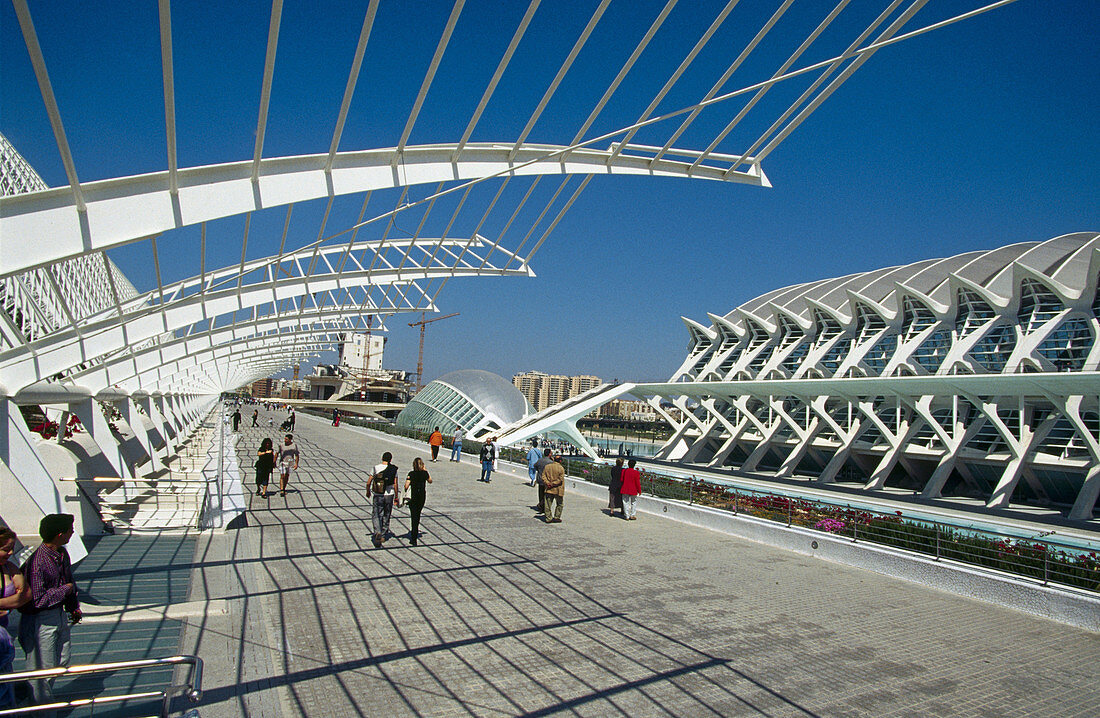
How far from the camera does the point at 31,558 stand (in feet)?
12.3

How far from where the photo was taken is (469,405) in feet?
116

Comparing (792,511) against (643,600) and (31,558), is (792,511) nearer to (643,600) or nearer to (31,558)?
(643,600)

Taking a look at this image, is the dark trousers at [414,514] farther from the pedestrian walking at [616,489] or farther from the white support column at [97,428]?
the white support column at [97,428]

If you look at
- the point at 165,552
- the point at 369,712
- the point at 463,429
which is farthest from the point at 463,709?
the point at 463,429

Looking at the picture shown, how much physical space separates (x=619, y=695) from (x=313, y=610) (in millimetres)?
3039

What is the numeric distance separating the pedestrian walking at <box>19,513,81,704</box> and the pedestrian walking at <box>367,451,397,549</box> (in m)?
4.89

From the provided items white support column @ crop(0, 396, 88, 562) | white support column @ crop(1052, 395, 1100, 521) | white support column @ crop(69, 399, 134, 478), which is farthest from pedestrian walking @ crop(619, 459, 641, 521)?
white support column @ crop(1052, 395, 1100, 521)

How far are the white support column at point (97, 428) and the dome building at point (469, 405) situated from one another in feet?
74.8

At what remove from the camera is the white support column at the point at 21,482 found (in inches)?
259

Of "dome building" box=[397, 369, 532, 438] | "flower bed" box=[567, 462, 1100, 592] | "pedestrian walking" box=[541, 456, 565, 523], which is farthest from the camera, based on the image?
"dome building" box=[397, 369, 532, 438]

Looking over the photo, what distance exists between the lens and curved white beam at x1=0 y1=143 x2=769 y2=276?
Result: 4637mm

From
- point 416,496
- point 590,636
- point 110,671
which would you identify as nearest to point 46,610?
point 110,671

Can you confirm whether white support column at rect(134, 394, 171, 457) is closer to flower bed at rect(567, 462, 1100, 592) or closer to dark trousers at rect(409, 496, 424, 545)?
dark trousers at rect(409, 496, 424, 545)

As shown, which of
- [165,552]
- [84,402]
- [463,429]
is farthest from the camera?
[463,429]
